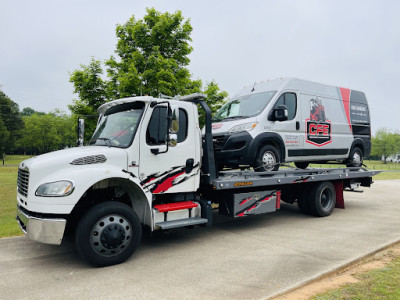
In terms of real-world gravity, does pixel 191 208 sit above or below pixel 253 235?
above

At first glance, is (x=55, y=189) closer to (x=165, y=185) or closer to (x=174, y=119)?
(x=165, y=185)

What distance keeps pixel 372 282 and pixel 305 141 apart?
4.11 metres

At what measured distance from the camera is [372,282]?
379 cm

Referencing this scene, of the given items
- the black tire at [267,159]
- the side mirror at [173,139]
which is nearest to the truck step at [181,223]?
the side mirror at [173,139]

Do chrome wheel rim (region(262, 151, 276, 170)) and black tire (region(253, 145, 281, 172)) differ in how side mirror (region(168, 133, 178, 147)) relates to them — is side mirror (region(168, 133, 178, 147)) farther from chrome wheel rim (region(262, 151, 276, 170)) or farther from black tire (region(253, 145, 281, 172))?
chrome wheel rim (region(262, 151, 276, 170))

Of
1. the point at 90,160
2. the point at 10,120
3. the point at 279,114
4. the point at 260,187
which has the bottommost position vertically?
the point at 260,187

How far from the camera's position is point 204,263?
456 centimetres

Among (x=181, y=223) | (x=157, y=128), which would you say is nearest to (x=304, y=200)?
(x=181, y=223)

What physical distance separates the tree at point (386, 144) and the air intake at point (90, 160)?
9775 cm

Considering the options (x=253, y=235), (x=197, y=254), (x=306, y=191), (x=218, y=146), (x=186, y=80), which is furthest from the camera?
(x=186, y=80)

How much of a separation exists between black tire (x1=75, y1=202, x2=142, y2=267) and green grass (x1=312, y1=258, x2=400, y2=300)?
2.58m

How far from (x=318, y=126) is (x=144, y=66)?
7.31 m

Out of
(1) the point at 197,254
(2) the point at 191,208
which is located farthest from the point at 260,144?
(1) the point at 197,254

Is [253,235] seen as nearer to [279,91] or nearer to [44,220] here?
[279,91]
